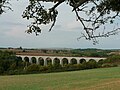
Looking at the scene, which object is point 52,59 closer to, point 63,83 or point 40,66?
point 40,66

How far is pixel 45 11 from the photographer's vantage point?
32.3 ft

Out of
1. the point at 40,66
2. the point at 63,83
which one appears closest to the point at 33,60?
the point at 40,66

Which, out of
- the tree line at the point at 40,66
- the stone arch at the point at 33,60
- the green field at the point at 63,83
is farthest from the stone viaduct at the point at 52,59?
the green field at the point at 63,83

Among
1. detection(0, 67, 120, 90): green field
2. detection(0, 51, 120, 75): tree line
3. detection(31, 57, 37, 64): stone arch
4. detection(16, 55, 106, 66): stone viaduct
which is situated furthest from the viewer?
detection(31, 57, 37, 64): stone arch

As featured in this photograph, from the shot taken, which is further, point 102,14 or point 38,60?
point 38,60

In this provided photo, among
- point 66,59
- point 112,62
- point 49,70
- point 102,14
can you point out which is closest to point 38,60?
point 66,59

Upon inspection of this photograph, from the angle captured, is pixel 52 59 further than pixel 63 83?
Yes

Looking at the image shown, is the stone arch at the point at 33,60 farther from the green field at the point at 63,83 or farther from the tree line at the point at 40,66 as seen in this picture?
the green field at the point at 63,83

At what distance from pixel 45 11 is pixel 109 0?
1.86 meters

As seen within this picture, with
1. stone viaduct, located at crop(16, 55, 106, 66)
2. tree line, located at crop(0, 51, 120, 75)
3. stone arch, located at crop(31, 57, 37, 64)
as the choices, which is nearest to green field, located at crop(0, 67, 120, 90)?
tree line, located at crop(0, 51, 120, 75)

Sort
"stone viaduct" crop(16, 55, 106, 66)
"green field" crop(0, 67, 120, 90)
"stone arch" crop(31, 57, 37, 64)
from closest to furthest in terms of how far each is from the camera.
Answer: "green field" crop(0, 67, 120, 90) < "stone viaduct" crop(16, 55, 106, 66) < "stone arch" crop(31, 57, 37, 64)

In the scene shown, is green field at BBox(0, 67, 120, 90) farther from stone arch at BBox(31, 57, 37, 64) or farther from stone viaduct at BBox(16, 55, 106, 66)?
stone arch at BBox(31, 57, 37, 64)

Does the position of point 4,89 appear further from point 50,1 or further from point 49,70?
point 49,70

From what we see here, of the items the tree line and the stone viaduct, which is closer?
the tree line
